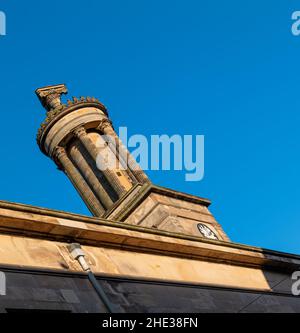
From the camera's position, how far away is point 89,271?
1178 centimetres

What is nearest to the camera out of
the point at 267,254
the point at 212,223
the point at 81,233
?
the point at 81,233

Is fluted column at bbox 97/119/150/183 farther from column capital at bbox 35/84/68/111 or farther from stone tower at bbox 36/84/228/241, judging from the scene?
column capital at bbox 35/84/68/111

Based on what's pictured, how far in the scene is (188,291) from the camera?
13.7 meters

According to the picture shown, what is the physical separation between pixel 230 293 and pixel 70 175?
1514cm

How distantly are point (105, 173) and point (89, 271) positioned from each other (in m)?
15.6

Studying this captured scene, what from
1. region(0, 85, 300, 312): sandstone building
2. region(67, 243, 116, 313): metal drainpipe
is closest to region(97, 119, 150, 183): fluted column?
region(0, 85, 300, 312): sandstone building

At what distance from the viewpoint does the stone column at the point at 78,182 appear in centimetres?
2770

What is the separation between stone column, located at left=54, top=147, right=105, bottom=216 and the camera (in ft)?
90.9

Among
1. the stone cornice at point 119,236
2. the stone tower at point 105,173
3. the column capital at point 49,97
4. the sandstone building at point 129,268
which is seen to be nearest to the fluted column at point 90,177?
the stone tower at point 105,173

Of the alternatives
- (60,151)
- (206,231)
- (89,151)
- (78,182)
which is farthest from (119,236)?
(60,151)

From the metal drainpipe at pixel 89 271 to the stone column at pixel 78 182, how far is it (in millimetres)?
14876

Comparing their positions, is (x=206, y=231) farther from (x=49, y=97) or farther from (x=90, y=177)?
(x=49, y=97)
